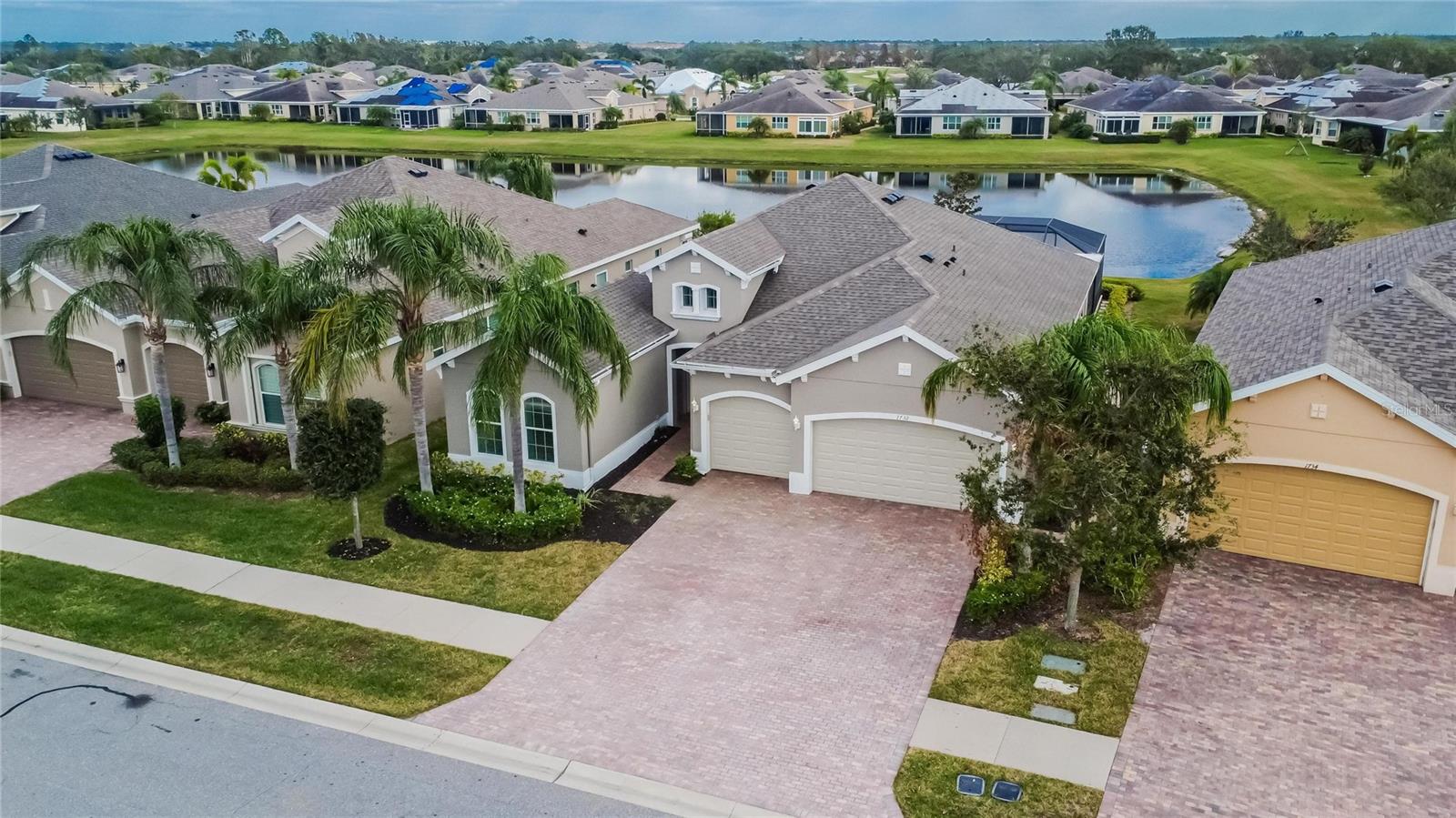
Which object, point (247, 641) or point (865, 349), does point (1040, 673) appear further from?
point (247, 641)

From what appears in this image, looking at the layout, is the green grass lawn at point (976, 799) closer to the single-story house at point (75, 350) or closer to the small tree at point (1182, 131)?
the single-story house at point (75, 350)

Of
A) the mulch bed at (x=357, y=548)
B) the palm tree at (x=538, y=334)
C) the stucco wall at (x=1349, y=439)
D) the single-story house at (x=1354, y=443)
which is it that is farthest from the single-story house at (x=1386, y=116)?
the mulch bed at (x=357, y=548)

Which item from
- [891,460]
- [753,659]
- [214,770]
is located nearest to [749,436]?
[891,460]

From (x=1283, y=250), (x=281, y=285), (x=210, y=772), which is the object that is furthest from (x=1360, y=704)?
(x=1283, y=250)

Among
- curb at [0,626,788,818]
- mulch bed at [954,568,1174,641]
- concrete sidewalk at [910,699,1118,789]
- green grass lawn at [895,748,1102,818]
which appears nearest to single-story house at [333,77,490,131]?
curb at [0,626,788,818]

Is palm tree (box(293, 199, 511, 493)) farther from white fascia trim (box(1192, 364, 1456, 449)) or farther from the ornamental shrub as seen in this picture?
white fascia trim (box(1192, 364, 1456, 449))

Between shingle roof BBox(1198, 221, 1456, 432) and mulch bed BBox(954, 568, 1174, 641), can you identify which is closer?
mulch bed BBox(954, 568, 1174, 641)

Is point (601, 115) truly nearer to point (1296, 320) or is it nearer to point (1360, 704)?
point (1296, 320)
